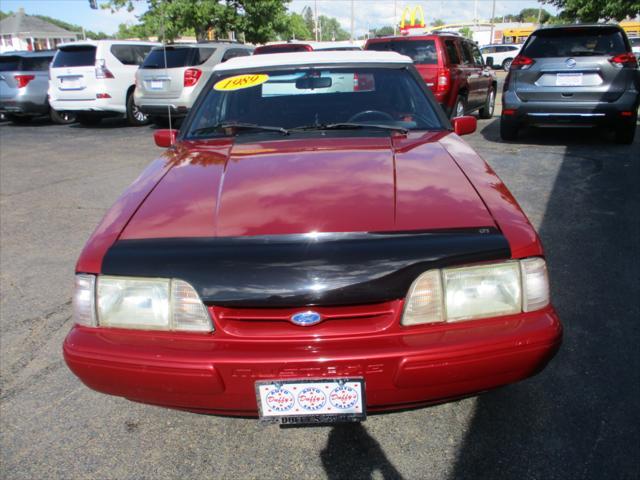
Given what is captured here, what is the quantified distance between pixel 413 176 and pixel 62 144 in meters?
10.0

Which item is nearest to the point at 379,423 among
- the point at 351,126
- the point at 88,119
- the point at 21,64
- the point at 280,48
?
the point at 351,126

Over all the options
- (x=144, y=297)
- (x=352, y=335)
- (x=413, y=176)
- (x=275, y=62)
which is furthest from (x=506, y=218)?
(x=275, y=62)

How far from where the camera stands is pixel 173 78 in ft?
35.9

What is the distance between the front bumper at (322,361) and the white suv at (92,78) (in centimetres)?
1140

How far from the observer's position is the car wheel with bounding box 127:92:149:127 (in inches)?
495

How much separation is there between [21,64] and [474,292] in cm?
1477

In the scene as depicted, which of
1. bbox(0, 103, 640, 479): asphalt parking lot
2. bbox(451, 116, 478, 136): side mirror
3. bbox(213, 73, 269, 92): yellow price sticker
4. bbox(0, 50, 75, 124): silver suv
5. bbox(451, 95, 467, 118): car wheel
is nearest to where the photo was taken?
bbox(0, 103, 640, 479): asphalt parking lot

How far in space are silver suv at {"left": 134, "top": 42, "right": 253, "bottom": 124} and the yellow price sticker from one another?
7.85 meters

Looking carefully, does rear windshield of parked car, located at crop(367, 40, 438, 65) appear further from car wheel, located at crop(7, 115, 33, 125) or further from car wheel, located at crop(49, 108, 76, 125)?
car wheel, located at crop(7, 115, 33, 125)

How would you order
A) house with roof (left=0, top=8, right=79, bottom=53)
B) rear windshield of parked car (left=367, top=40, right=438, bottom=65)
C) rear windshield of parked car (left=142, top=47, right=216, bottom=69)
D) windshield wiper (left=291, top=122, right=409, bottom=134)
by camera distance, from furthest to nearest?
1. house with roof (left=0, top=8, right=79, bottom=53)
2. rear windshield of parked car (left=142, top=47, right=216, bottom=69)
3. rear windshield of parked car (left=367, top=40, right=438, bottom=65)
4. windshield wiper (left=291, top=122, right=409, bottom=134)

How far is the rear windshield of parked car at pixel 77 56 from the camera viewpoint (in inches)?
470

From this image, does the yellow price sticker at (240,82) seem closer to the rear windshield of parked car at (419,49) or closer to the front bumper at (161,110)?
the rear windshield of parked car at (419,49)

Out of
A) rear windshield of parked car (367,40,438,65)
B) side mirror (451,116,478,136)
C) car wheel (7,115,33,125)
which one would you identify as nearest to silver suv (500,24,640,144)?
rear windshield of parked car (367,40,438,65)

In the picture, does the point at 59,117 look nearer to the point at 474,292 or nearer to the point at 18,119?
the point at 18,119
